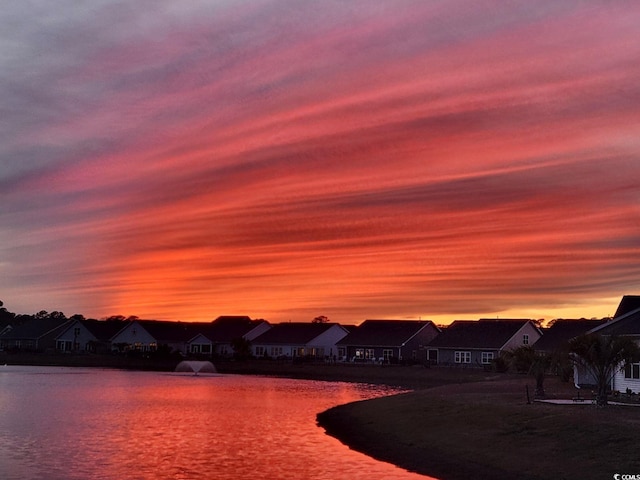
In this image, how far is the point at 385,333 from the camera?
143 metres

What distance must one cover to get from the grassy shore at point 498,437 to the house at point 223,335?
118 metres

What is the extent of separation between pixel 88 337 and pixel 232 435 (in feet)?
467

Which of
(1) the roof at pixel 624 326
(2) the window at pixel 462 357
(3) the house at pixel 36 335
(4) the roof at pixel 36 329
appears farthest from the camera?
(4) the roof at pixel 36 329

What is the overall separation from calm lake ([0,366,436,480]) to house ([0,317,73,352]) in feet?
329

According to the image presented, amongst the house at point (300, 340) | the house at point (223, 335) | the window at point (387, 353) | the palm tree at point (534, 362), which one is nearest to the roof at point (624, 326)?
the palm tree at point (534, 362)

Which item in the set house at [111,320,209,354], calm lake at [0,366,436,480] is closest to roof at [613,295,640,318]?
calm lake at [0,366,436,480]

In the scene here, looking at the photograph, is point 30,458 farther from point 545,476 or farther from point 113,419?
point 545,476

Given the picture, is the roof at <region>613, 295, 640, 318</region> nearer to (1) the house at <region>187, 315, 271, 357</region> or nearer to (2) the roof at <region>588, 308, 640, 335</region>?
(2) the roof at <region>588, 308, 640, 335</region>

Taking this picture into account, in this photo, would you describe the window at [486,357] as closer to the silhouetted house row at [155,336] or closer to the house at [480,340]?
the house at [480,340]

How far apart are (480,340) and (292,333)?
48.6m

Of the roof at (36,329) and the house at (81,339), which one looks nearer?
the house at (81,339)

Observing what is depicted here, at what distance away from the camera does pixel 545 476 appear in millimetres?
31734

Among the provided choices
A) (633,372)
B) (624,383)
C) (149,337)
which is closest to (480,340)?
(624,383)

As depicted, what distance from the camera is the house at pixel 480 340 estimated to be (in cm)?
12149
